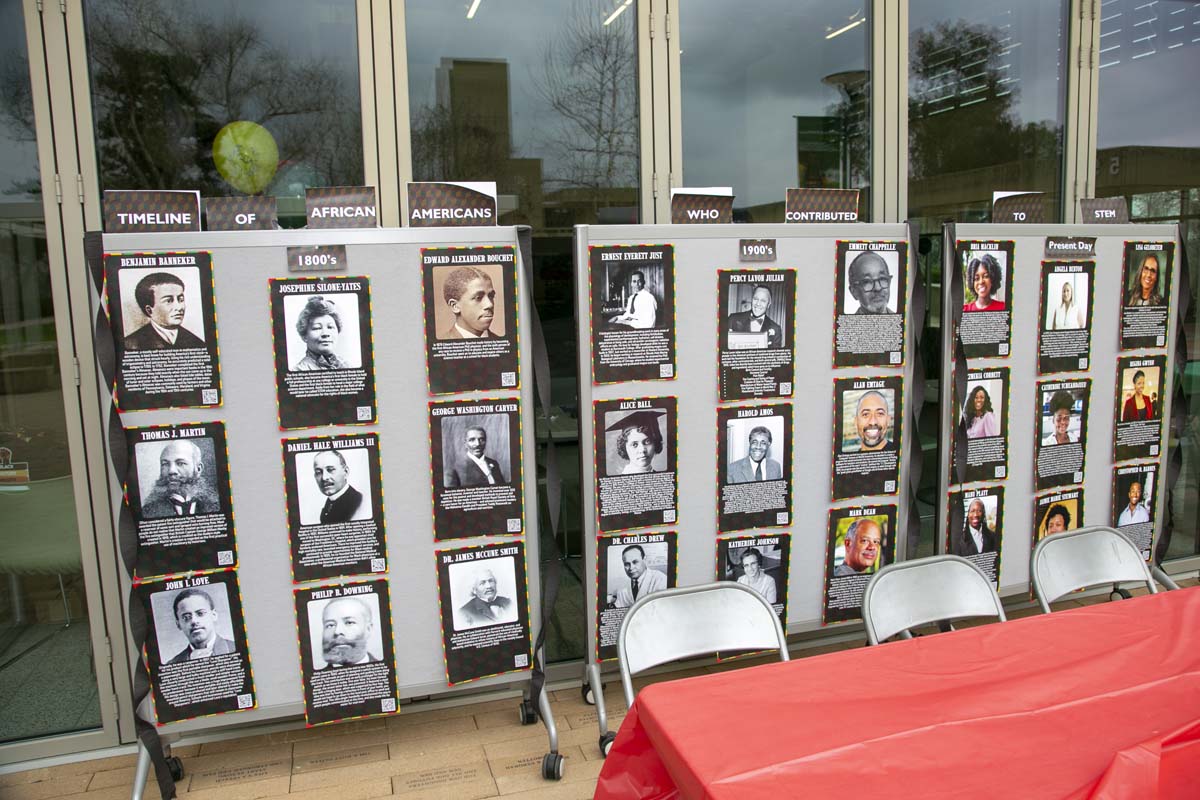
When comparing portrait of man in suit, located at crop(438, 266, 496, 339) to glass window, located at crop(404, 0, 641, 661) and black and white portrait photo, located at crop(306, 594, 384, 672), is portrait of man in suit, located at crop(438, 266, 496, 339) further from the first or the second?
black and white portrait photo, located at crop(306, 594, 384, 672)

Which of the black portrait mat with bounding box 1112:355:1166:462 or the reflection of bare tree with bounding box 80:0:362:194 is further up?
the reflection of bare tree with bounding box 80:0:362:194

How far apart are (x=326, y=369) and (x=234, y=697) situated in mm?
1132

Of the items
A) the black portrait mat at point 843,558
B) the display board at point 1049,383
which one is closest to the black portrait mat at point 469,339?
the black portrait mat at point 843,558

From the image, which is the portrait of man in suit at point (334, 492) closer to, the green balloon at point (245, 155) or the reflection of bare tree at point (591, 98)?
the green balloon at point (245, 155)

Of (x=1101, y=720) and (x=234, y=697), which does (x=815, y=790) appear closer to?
(x=1101, y=720)

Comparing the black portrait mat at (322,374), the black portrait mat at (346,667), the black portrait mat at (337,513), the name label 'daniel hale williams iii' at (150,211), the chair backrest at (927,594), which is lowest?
the black portrait mat at (346,667)

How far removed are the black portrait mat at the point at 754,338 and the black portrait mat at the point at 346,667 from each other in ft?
4.79

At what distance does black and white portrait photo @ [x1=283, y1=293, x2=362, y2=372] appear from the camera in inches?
101

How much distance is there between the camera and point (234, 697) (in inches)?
105

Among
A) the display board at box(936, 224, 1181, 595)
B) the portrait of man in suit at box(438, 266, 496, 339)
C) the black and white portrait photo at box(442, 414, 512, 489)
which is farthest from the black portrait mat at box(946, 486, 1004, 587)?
the portrait of man in suit at box(438, 266, 496, 339)

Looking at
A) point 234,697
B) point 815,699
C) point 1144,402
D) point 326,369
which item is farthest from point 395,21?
point 1144,402

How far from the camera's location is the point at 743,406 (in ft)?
10.1

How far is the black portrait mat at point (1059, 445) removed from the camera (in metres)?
3.50

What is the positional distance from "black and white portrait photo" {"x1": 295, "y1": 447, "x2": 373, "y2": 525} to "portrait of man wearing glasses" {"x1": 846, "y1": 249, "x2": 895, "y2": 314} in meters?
1.94
